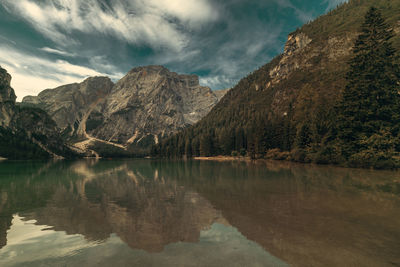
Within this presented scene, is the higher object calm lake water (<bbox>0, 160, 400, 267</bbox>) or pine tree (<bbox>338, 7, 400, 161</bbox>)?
pine tree (<bbox>338, 7, 400, 161</bbox>)

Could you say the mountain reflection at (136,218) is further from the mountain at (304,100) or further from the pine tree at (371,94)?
the mountain at (304,100)

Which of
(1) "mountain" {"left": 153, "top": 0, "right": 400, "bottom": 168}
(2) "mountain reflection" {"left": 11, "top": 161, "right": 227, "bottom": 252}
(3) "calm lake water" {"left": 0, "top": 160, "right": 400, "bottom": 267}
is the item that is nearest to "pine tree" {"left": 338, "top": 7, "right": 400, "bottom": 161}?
(1) "mountain" {"left": 153, "top": 0, "right": 400, "bottom": 168}

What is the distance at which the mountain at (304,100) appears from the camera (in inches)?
2766

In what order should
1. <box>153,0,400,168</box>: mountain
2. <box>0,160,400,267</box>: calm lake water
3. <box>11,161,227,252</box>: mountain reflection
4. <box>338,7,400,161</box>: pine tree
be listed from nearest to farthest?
<box>0,160,400,267</box>: calm lake water, <box>11,161,227,252</box>: mountain reflection, <box>338,7,400,161</box>: pine tree, <box>153,0,400,168</box>: mountain

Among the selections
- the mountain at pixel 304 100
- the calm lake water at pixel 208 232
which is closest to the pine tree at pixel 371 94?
the mountain at pixel 304 100

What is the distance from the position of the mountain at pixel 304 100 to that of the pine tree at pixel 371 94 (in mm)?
8491

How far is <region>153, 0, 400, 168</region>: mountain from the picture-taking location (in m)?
70.2

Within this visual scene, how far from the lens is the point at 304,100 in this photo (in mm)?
114875

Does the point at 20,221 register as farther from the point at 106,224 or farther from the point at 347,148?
the point at 347,148

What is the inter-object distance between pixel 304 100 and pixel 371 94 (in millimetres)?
79960

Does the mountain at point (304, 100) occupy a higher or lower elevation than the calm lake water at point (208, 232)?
higher

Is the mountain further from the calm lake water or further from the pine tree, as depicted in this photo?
the calm lake water

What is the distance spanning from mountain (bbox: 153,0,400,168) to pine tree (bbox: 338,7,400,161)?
27.9 feet

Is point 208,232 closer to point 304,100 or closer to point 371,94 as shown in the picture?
point 371,94
